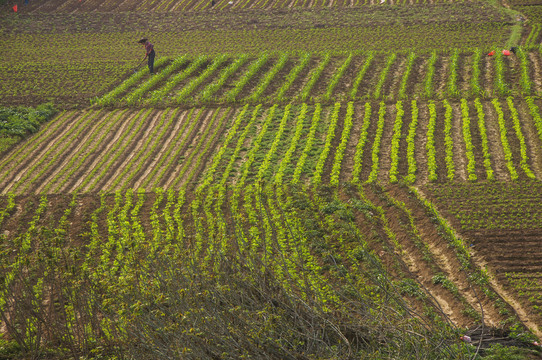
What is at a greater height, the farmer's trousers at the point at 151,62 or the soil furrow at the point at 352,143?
the farmer's trousers at the point at 151,62

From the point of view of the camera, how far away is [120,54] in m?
30.7

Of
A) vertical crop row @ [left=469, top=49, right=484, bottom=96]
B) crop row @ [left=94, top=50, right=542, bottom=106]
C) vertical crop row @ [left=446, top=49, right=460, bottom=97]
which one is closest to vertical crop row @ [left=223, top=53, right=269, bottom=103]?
crop row @ [left=94, top=50, right=542, bottom=106]

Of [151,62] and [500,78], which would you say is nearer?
[500,78]

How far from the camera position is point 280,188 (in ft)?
53.5

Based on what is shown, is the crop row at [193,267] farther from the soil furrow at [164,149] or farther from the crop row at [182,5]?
the crop row at [182,5]

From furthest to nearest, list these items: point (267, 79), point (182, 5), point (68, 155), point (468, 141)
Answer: point (182, 5)
point (267, 79)
point (68, 155)
point (468, 141)

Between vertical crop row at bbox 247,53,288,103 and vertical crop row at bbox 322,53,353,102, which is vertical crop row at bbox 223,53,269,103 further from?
vertical crop row at bbox 322,53,353,102

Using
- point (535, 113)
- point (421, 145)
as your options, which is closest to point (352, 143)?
point (421, 145)

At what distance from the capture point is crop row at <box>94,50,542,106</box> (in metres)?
23.0

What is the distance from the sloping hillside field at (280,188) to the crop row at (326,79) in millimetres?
137

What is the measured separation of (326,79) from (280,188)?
1024 centimetres

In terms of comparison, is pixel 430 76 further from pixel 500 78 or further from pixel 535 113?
pixel 535 113

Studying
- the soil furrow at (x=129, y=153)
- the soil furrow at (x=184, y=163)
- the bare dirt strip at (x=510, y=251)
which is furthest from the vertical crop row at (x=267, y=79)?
the bare dirt strip at (x=510, y=251)

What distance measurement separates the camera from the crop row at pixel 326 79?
23.0 meters
